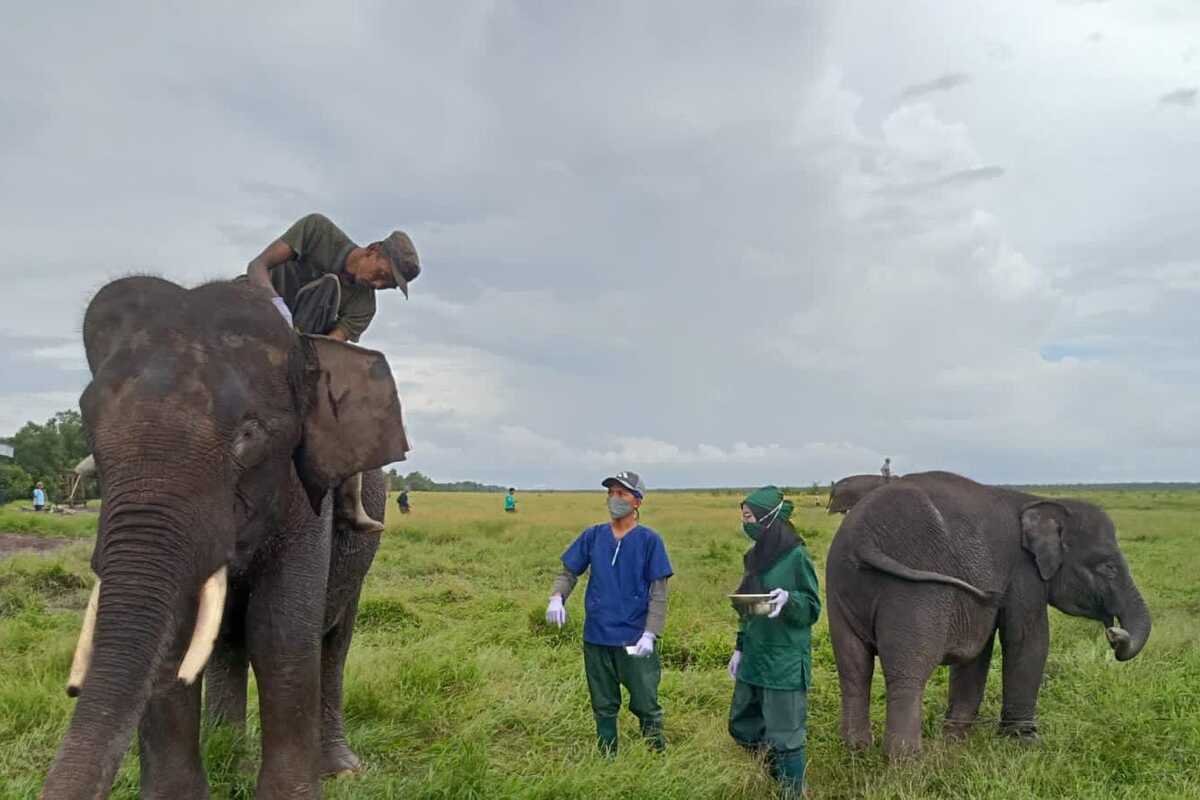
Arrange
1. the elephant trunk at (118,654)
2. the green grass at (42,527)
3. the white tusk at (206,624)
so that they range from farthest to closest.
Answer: the green grass at (42,527) < the white tusk at (206,624) < the elephant trunk at (118,654)

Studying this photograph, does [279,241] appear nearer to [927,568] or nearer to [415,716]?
[415,716]

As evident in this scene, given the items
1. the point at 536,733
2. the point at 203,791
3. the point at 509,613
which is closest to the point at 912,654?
the point at 536,733

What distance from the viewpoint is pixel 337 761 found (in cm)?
580

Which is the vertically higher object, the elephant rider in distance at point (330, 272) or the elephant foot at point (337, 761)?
the elephant rider in distance at point (330, 272)

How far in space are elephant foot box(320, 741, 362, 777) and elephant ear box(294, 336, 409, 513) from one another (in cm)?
243

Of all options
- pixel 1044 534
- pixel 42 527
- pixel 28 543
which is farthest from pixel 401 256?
pixel 42 527

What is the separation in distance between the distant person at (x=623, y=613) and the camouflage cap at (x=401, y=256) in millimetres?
2203

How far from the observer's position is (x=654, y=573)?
6570mm

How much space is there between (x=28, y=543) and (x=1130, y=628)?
74.2 feet

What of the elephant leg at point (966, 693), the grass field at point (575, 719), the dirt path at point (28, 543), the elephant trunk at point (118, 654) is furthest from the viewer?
the dirt path at point (28, 543)

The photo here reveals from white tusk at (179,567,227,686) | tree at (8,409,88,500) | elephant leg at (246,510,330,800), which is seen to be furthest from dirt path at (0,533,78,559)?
tree at (8,409,88,500)

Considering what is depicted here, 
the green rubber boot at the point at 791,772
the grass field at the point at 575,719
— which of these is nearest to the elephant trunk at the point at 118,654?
the grass field at the point at 575,719

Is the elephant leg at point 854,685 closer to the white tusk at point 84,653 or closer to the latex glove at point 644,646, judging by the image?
the latex glove at point 644,646

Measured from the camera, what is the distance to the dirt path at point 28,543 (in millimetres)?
21359
